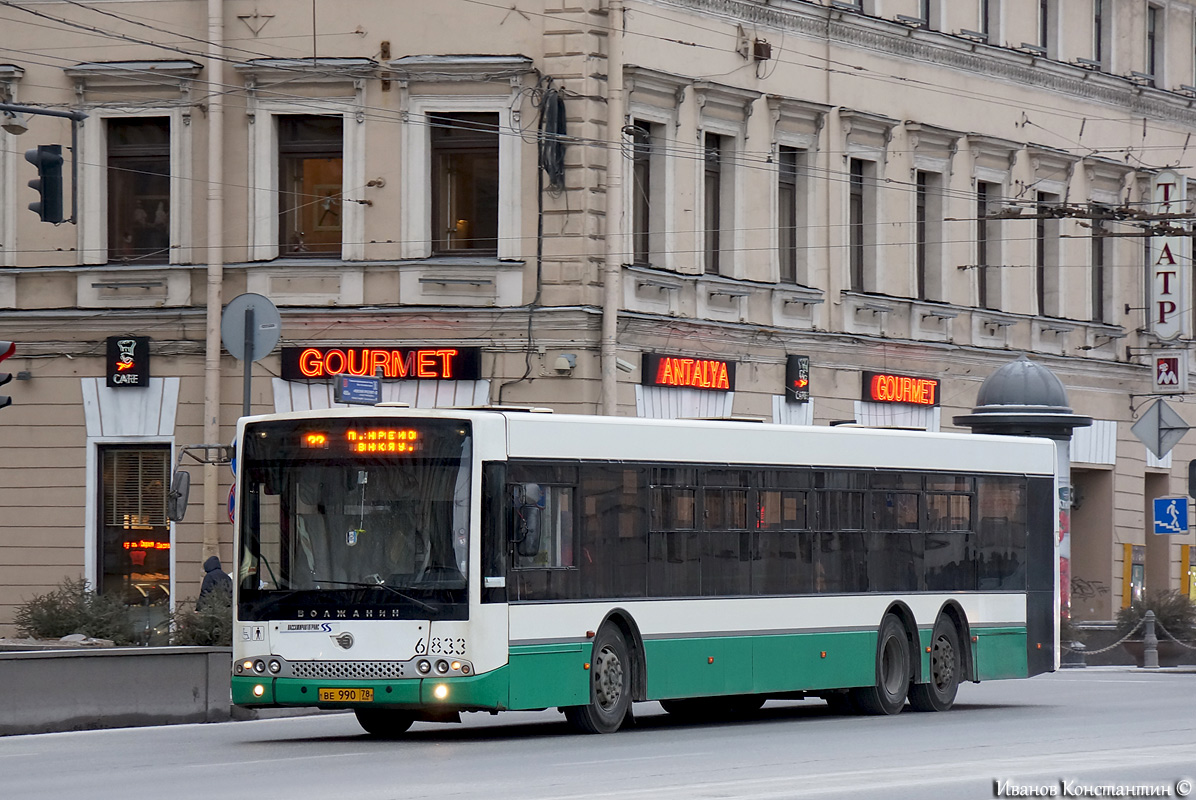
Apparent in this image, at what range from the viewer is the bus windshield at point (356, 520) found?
57.7 ft

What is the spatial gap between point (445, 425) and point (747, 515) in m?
3.73

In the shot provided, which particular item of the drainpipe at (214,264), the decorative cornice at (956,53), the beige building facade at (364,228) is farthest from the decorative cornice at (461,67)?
the decorative cornice at (956,53)

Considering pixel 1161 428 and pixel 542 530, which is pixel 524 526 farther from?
pixel 1161 428

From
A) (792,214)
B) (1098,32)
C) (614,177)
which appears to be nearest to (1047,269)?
(1098,32)

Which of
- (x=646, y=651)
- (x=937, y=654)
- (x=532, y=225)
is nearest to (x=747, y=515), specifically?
(x=646, y=651)

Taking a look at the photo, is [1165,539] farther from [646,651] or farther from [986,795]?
[986,795]

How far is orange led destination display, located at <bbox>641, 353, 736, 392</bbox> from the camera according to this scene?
100 ft

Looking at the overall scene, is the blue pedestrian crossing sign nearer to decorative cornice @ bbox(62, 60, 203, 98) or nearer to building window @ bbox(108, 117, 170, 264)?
building window @ bbox(108, 117, 170, 264)

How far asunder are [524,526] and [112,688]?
463 cm

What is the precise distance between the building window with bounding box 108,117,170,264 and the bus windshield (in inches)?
515

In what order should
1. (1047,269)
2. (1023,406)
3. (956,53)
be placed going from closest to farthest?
(1023,406), (956,53), (1047,269)

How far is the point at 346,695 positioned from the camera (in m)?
17.6

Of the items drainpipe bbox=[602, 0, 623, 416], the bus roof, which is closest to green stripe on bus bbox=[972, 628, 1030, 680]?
the bus roof

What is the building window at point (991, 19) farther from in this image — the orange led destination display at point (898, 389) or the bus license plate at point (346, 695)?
the bus license plate at point (346, 695)
